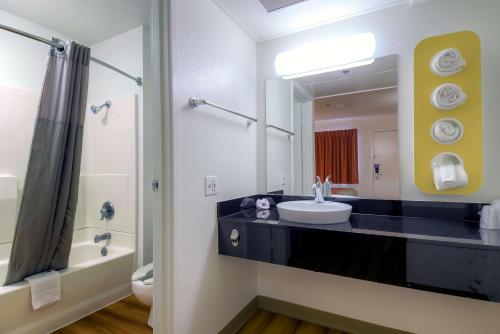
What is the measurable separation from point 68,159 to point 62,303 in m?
0.98

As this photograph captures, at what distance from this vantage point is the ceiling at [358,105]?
1565 millimetres

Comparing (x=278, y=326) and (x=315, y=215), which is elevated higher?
(x=315, y=215)

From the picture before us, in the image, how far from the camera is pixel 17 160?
6.65 ft

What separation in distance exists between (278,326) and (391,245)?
1.03 m

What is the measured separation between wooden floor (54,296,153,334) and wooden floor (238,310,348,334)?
0.68 metres

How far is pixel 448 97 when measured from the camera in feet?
4.46

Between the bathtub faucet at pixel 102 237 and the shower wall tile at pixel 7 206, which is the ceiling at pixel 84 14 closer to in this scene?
the shower wall tile at pixel 7 206

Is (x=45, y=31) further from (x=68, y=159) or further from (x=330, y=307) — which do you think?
(x=330, y=307)

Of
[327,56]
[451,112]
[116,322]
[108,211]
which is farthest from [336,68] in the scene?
[116,322]

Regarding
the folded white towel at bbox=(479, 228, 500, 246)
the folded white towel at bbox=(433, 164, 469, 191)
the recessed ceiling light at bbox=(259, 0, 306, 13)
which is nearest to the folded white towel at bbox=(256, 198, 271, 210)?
the folded white towel at bbox=(433, 164, 469, 191)

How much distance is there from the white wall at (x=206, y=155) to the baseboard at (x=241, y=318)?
4 cm

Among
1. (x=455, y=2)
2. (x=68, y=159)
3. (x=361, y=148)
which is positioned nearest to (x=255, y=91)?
(x=361, y=148)

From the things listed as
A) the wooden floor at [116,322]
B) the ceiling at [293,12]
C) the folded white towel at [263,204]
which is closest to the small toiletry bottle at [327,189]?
the folded white towel at [263,204]

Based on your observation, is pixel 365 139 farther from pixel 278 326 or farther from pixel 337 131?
pixel 278 326
